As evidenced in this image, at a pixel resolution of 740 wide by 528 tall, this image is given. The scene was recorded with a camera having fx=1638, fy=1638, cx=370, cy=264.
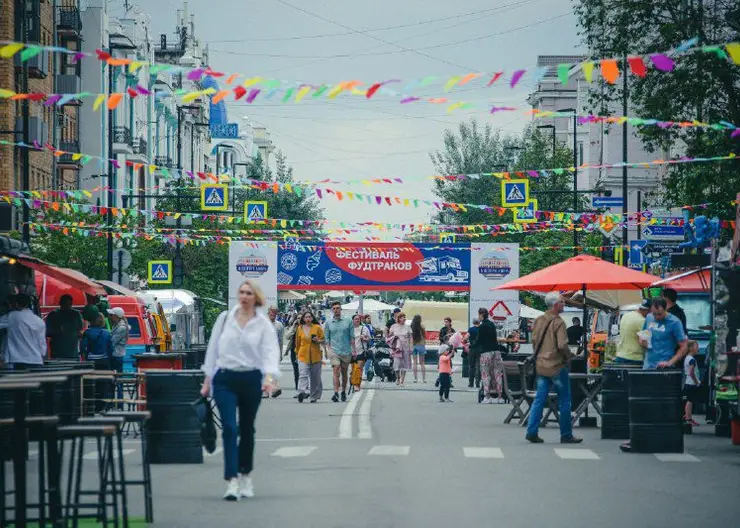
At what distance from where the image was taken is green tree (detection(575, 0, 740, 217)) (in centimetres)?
3341

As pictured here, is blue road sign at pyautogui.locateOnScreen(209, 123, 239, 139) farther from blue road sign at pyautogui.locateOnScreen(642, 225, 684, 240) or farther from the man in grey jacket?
the man in grey jacket

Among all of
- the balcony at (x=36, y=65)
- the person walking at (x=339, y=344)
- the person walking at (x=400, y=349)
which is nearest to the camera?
the person walking at (x=339, y=344)

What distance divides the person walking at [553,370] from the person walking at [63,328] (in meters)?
10.3

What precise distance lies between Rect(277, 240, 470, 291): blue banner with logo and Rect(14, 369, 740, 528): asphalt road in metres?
27.3

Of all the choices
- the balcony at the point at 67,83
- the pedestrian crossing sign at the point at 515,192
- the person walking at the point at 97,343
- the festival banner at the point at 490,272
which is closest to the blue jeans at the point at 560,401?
the person walking at the point at 97,343

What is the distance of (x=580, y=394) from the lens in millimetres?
23938

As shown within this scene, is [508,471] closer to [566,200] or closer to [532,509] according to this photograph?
[532,509]

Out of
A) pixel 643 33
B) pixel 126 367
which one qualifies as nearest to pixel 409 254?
pixel 643 33

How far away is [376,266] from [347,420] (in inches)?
1039

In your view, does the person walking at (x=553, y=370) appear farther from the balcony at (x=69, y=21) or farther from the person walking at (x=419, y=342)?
the balcony at (x=69, y=21)

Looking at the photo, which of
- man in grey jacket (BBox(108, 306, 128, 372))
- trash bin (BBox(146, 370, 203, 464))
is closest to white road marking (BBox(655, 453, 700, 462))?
trash bin (BBox(146, 370, 203, 464))

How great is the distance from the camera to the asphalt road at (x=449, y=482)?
11312 mm

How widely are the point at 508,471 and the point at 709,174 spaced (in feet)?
63.4

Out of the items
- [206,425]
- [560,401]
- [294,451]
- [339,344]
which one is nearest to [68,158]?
[339,344]
